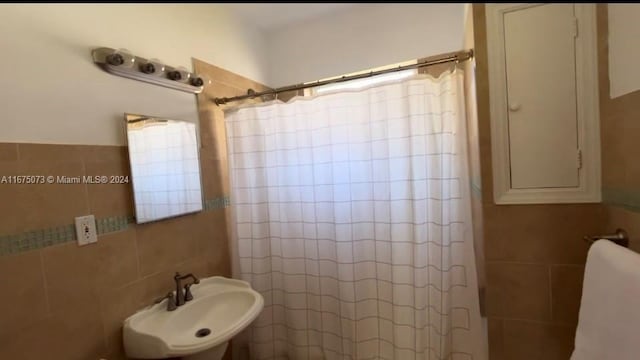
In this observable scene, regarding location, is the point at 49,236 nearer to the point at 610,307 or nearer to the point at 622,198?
the point at 610,307

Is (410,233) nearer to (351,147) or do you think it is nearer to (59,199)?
(351,147)

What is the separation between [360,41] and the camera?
2230 millimetres

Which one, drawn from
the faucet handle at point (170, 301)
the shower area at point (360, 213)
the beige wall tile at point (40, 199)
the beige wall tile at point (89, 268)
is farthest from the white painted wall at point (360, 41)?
the faucet handle at point (170, 301)

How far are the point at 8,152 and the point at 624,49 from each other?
2.11 m

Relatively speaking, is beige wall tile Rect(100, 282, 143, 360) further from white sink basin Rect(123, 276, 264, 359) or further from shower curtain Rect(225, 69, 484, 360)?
shower curtain Rect(225, 69, 484, 360)

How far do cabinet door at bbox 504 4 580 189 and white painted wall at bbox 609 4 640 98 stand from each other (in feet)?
0.37

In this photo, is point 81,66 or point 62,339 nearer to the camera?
point 62,339

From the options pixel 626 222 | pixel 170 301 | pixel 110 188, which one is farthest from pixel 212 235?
pixel 626 222

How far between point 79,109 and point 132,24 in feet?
1.71

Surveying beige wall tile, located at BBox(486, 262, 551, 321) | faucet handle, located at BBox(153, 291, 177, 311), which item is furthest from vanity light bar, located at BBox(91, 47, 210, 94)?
beige wall tile, located at BBox(486, 262, 551, 321)

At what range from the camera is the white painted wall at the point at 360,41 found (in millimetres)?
2006

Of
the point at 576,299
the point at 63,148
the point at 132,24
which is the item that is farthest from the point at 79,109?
the point at 576,299

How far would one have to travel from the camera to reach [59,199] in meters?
1.16

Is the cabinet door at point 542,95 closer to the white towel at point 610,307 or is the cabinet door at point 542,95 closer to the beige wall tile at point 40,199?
the white towel at point 610,307
